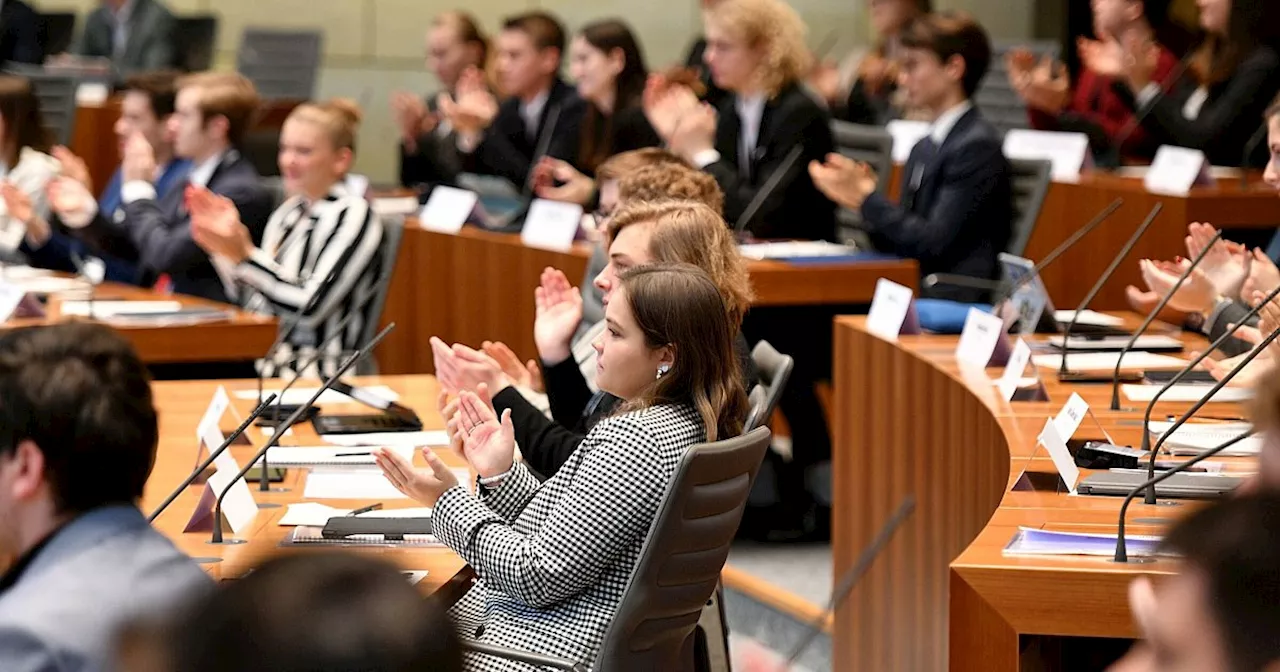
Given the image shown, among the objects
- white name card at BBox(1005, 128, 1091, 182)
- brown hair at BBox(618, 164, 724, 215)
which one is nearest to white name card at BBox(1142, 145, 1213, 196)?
white name card at BBox(1005, 128, 1091, 182)

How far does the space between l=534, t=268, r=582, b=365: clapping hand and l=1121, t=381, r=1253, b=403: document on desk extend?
3.10 feet

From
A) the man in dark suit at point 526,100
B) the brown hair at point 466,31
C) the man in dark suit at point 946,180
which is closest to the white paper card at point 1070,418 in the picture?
the man in dark suit at point 946,180

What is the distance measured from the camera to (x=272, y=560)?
3.36 feet

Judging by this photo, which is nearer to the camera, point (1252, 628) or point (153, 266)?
point (1252, 628)

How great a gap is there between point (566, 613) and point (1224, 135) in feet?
14.0

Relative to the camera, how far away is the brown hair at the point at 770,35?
18.4 ft

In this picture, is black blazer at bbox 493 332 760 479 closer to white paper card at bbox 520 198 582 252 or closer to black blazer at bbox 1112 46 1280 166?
white paper card at bbox 520 198 582 252

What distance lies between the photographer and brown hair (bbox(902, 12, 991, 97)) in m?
5.16

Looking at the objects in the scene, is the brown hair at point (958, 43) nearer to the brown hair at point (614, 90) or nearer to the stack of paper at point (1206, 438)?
the brown hair at point (614, 90)

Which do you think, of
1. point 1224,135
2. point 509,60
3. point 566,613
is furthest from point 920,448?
point 509,60

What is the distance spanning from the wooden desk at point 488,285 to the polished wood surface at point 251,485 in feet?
4.19

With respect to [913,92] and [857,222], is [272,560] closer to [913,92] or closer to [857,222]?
[913,92]

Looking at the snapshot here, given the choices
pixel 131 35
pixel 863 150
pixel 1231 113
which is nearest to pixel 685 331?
pixel 863 150

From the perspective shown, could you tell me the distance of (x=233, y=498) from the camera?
8.67 feet
